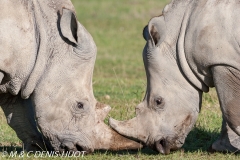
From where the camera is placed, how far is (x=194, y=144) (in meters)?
10.2

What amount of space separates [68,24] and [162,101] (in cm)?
147

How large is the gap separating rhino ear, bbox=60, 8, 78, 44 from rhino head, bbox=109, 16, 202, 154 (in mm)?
897

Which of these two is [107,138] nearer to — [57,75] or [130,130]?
[130,130]

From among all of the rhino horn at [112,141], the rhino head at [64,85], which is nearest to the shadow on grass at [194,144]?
the rhino horn at [112,141]

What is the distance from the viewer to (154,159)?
30.0ft

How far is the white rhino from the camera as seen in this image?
896 cm

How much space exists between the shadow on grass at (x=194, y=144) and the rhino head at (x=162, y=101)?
0.32 metres

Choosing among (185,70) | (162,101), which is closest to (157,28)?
(185,70)

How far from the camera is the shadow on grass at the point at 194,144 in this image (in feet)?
31.7

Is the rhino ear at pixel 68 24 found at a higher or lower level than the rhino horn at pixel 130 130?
higher

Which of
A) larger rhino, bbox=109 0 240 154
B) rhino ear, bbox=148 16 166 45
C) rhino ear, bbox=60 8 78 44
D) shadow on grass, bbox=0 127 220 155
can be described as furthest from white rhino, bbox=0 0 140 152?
rhino ear, bbox=148 16 166 45

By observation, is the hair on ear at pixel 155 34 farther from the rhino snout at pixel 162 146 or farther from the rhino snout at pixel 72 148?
the rhino snout at pixel 72 148

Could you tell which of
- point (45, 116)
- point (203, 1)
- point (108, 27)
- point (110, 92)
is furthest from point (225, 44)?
point (108, 27)

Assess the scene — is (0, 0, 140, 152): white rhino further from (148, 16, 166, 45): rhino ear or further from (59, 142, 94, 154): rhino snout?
(148, 16, 166, 45): rhino ear
